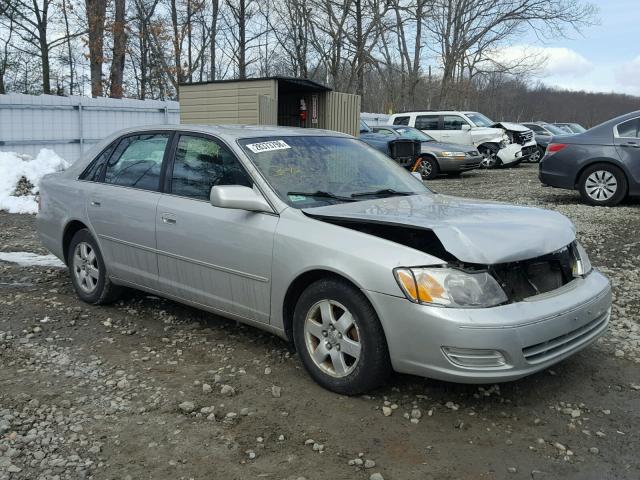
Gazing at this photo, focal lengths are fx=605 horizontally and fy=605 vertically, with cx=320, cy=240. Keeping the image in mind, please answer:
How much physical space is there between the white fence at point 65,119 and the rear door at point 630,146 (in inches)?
439

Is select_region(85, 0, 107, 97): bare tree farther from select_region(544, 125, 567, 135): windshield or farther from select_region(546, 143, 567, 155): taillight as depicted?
select_region(546, 143, 567, 155): taillight

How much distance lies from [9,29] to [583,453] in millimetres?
31298

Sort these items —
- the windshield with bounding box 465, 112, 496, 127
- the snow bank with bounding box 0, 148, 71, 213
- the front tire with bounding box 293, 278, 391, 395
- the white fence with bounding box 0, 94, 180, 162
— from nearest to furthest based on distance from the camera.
→ 1. the front tire with bounding box 293, 278, 391, 395
2. the snow bank with bounding box 0, 148, 71, 213
3. the white fence with bounding box 0, 94, 180, 162
4. the windshield with bounding box 465, 112, 496, 127

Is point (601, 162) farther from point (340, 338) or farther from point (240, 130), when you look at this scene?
point (340, 338)

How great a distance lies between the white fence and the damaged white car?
8.23 m

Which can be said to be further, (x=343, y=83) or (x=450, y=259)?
(x=343, y=83)

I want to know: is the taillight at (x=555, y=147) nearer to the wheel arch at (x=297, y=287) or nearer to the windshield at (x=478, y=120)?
the wheel arch at (x=297, y=287)

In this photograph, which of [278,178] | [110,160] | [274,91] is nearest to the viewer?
[278,178]

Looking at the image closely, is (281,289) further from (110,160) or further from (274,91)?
(274,91)

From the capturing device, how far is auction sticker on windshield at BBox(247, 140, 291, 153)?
412 cm

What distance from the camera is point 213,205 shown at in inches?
150

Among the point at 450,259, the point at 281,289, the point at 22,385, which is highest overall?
the point at 450,259

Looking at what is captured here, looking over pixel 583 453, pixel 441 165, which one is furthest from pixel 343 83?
pixel 583 453

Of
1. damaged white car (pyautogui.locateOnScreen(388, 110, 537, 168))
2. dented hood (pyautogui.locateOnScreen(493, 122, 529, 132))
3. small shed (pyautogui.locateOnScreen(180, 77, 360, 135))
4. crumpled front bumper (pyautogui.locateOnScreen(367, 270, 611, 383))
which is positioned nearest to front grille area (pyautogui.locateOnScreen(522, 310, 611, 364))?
crumpled front bumper (pyautogui.locateOnScreen(367, 270, 611, 383))
